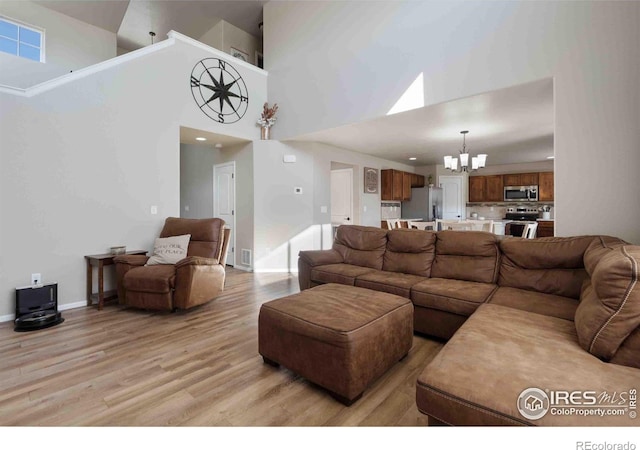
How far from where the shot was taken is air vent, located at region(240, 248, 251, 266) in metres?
5.48

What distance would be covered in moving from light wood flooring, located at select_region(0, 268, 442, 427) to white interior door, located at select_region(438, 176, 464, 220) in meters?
6.72

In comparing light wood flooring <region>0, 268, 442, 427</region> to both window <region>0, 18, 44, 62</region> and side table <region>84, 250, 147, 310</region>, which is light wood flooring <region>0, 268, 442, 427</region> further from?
window <region>0, 18, 44, 62</region>

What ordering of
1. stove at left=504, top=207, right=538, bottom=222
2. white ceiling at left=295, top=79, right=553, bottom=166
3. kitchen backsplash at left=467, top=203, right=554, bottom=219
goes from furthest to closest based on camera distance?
kitchen backsplash at left=467, top=203, right=554, bottom=219, stove at left=504, top=207, right=538, bottom=222, white ceiling at left=295, top=79, right=553, bottom=166

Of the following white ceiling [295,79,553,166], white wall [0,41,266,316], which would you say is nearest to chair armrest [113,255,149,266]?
white wall [0,41,266,316]

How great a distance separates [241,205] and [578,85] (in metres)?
4.91

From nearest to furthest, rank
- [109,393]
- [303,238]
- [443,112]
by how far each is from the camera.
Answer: [109,393] → [443,112] → [303,238]

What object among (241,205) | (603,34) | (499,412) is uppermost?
(603,34)

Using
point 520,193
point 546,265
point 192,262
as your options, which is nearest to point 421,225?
point 546,265

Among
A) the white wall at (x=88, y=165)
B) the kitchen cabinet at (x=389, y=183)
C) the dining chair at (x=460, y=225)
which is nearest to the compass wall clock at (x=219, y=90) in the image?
the white wall at (x=88, y=165)

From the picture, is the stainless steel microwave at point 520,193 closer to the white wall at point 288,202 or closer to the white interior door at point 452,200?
the white interior door at point 452,200

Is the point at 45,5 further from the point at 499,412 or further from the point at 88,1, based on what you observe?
the point at 499,412

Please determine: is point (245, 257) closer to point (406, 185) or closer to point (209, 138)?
point (209, 138)

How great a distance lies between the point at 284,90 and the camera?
5273 millimetres
